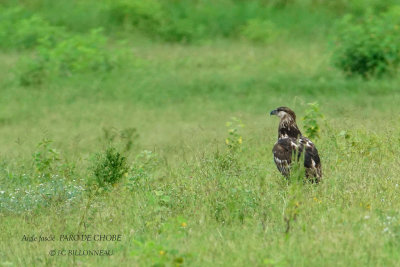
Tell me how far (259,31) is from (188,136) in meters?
10.3

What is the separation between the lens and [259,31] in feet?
76.6

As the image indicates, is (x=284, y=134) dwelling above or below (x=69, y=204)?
above

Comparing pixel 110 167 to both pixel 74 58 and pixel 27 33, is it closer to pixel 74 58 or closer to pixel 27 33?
pixel 74 58

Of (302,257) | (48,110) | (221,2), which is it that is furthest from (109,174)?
(221,2)

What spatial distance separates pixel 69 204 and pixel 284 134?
2.97 meters

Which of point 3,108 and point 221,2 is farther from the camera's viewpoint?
point 221,2

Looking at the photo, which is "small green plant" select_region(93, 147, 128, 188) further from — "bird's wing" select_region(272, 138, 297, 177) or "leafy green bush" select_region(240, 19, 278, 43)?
"leafy green bush" select_region(240, 19, 278, 43)

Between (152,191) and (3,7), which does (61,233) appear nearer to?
(152,191)

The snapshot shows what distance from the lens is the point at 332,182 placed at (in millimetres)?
8492

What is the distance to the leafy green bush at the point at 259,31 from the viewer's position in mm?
23266

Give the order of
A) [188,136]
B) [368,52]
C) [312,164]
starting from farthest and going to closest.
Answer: [368,52] < [188,136] < [312,164]

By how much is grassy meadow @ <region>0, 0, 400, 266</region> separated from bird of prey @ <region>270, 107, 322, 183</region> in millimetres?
194

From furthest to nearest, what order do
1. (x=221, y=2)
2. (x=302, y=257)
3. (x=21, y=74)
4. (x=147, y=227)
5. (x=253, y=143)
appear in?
(x=221, y=2)
(x=21, y=74)
(x=253, y=143)
(x=147, y=227)
(x=302, y=257)

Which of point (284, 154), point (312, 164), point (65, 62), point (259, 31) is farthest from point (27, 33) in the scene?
point (312, 164)
